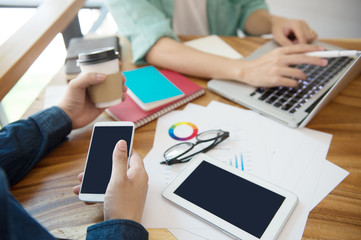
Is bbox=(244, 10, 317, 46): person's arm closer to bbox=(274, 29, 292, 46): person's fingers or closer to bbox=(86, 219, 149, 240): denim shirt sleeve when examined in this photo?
bbox=(274, 29, 292, 46): person's fingers

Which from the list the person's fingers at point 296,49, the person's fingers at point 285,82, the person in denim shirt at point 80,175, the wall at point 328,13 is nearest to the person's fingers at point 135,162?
the person in denim shirt at point 80,175

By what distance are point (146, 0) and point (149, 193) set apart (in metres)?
0.71

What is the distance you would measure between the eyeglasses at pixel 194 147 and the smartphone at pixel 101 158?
98 mm

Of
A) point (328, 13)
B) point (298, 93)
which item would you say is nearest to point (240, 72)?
point (298, 93)

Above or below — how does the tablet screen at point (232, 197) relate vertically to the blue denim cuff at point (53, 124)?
below

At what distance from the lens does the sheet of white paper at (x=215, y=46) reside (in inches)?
38.0

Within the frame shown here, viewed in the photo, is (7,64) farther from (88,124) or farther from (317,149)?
(317,149)

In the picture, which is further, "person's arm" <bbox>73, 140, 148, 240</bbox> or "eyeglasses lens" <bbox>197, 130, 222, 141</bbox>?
"eyeglasses lens" <bbox>197, 130, 222, 141</bbox>

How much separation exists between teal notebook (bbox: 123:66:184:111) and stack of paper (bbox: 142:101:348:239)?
46 mm

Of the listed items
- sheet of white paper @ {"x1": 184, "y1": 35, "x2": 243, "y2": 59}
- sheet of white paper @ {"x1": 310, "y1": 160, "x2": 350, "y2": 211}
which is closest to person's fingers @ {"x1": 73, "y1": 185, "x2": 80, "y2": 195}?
sheet of white paper @ {"x1": 310, "y1": 160, "x2": 350, "y2": 211}

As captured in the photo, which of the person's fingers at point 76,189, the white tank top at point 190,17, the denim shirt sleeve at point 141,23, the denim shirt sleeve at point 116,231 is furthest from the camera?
the white tank top at point 190,17

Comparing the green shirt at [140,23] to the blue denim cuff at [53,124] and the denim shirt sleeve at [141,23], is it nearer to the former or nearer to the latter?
the denim shirt sleeve at [141,23]

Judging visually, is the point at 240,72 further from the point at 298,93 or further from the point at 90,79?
the point at 90,79

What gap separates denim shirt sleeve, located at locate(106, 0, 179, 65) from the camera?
90 cm
